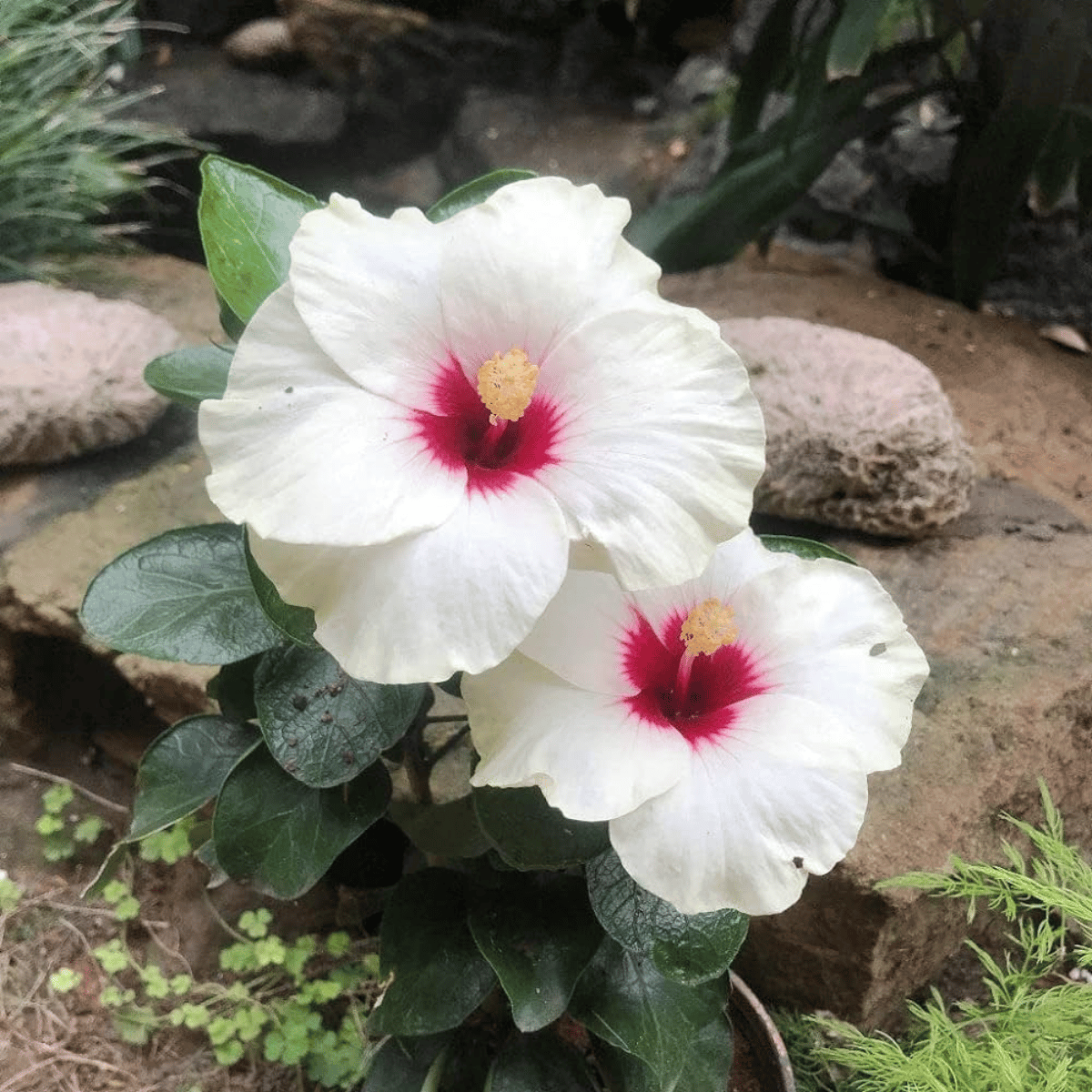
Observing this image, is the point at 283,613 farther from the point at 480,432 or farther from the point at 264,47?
the point at 264,47

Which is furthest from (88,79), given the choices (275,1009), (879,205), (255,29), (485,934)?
(485,934)

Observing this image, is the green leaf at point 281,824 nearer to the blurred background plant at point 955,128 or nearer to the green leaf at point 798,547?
the green leaf at point 798,547

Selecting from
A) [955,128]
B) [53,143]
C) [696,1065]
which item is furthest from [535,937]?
[53,143]

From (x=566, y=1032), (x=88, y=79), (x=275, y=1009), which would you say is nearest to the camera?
(x=566, y=1032)

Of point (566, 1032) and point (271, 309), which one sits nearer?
point (271, 309)

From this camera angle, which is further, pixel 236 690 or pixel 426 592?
pixel 236 690

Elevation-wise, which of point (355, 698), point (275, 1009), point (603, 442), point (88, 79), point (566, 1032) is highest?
point (603, 442)

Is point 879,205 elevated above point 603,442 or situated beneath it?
situated beneath

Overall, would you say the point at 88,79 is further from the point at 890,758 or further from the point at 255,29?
the point at 890,758
